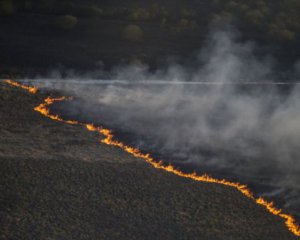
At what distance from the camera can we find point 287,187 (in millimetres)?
5062

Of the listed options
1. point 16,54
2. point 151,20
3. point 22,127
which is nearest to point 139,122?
point 22,127

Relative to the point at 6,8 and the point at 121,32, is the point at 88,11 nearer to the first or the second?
the point at 6,8

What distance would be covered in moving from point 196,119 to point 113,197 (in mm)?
3078

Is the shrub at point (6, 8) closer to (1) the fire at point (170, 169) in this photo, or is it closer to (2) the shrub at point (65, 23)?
(2) the shrub at point (65, 23)

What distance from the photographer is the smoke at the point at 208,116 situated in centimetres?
555

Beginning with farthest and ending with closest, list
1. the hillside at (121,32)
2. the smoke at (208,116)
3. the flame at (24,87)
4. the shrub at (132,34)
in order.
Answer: the shrub at (132,34) → the hillside at (121,32) → the flame at (24,87) → the smoke at (208,116)

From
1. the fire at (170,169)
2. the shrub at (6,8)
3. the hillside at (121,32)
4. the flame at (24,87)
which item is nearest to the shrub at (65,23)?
the hillside at (121,32)

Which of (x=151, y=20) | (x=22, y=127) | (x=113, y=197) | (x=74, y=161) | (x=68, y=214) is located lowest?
(x=68, y=214)

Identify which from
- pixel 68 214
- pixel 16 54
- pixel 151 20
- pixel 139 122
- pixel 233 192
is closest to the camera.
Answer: pixel 68 214

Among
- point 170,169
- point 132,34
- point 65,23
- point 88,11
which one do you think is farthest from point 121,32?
point 170,169

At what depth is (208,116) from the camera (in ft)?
23.6

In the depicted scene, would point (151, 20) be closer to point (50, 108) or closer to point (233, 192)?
point (50, 108)

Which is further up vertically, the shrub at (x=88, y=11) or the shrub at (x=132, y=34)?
the shrub at (x=88, y=11)

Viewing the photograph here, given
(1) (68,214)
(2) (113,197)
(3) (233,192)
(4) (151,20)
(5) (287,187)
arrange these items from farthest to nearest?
(4) (151,20)
(5) (287,187)
(3) (233,192)
(2) (113,197)
(1) (68,214)
